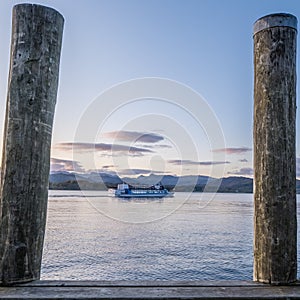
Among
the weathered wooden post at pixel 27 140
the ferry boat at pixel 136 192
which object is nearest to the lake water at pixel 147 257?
the weathered wooden post at pixel 27 140

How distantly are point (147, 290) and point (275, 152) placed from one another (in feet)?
4.44

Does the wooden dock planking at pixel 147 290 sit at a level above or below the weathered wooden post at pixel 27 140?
below

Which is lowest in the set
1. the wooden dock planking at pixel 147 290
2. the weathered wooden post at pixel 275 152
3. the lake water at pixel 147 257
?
the lake water at pixel 147 257

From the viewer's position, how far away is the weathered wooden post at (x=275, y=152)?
2807 mm

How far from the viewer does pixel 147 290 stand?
252 centimetres

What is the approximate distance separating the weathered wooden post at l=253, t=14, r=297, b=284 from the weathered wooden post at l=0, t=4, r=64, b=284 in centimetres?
159

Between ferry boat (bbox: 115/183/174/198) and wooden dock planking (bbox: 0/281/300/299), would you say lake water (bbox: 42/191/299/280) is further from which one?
ferry boat (bbox: 115/183/174/198)

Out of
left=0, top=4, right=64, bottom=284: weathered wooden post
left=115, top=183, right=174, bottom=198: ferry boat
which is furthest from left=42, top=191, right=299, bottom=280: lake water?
left=115, top=183, right=174, bottom=198: ferry boat

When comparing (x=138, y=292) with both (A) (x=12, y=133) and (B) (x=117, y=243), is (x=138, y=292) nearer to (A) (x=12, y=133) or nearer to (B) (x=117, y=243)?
(A) (x=12, y=133)

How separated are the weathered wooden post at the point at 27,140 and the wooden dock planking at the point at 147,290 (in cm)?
22

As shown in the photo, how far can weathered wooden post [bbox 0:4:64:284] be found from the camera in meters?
2.67

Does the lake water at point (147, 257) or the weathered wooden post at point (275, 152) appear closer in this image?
the weathered wooden post at point (275, 152)

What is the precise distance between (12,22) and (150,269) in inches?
424

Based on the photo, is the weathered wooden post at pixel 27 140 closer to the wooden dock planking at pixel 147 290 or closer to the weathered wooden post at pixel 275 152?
the wooden dock planking at pixel 147 290
